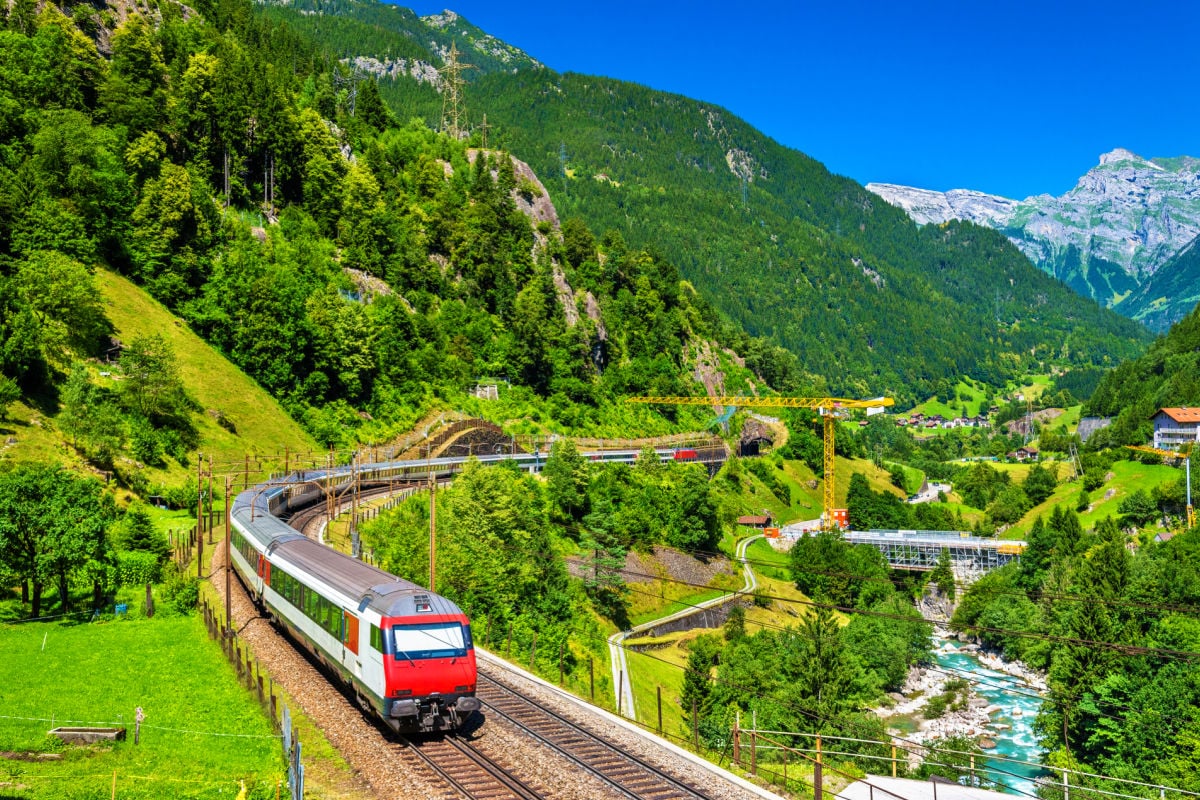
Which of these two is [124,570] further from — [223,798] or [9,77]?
[9,77]

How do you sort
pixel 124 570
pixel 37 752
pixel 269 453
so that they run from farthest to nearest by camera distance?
pixel 269 453 → pixel 124 570 → pixel 37 752

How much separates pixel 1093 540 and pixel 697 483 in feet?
161

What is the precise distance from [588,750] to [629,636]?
156ft

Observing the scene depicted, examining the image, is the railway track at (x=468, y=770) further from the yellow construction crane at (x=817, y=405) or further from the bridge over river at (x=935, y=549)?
the yellow construction crane at (x=817, y=405)

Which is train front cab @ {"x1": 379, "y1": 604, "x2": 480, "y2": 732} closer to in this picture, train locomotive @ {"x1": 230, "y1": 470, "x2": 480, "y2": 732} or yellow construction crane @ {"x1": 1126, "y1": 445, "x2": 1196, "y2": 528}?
train locomotive @ {"x1": 230, "y1": 470, "x2": 480, "y2": 732}

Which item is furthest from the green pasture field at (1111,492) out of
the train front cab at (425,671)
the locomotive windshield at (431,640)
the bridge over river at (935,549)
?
the train front cab at (425,671)

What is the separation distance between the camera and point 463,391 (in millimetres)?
101375

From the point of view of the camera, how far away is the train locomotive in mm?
23016

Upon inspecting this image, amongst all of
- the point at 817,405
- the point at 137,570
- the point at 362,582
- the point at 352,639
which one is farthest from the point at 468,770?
the point at 817,405

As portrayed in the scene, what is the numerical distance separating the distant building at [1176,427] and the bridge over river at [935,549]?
56241 mm

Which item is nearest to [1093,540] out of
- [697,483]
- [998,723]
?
[998,723]

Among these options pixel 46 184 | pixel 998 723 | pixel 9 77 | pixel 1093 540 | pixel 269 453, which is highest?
pixel 9 77

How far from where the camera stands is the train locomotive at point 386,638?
23.0 meters

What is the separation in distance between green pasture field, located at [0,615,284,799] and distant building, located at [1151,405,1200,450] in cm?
16610
